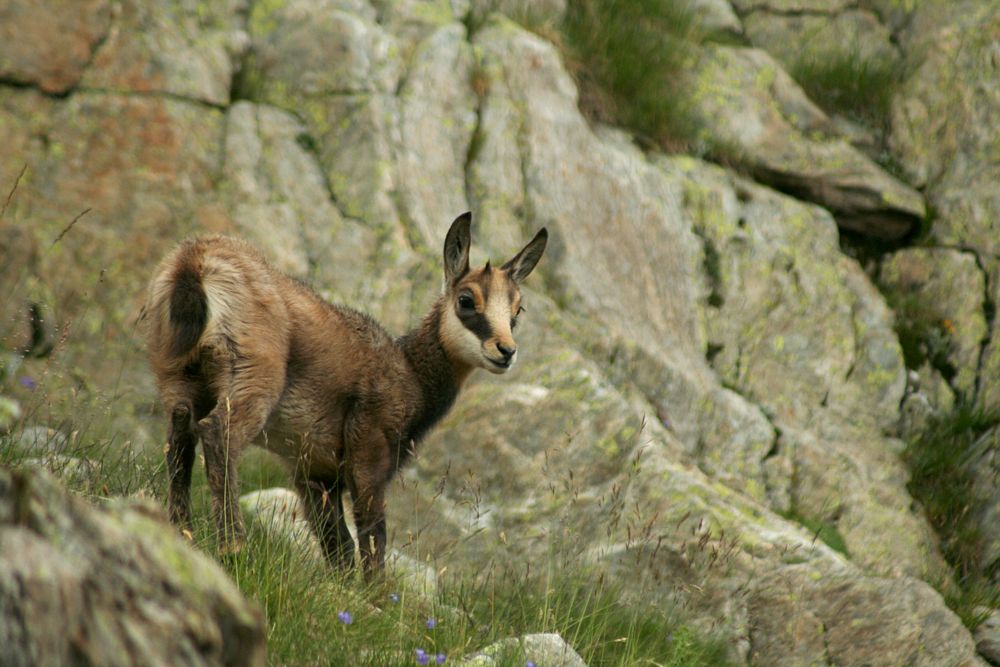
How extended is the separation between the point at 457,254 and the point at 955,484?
5224 millimetres

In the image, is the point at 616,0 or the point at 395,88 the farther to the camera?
the point at 616,0

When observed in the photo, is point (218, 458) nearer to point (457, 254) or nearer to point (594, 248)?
point (457, 254)

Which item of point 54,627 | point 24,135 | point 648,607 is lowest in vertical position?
point 24,135

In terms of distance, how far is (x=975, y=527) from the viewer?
9.08 m

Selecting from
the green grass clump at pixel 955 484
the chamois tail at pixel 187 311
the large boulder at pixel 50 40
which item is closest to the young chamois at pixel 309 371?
the chamois tail at pixel 187 311

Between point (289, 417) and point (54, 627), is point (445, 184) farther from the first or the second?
point (54, 627)

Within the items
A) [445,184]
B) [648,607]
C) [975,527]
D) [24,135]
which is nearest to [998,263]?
[975,527]

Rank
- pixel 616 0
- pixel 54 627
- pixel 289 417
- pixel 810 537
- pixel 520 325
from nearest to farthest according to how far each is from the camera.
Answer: pixel 54 627, pixel 289 417, pixel 810 537, pixel 520 325, pixel 616 0

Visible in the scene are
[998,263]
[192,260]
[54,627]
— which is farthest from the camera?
[998,263]

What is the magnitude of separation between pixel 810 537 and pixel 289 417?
4235 millimetres

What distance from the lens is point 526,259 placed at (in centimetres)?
757

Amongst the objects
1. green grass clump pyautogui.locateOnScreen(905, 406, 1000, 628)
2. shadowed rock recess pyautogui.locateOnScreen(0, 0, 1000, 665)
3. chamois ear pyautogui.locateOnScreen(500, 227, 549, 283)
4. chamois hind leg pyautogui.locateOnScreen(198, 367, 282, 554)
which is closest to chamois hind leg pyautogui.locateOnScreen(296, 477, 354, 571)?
shadowed rock recess pyautogui.locateOnScreen(0, 0, 1000, 665)

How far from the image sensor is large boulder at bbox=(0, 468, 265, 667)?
6.21 ft

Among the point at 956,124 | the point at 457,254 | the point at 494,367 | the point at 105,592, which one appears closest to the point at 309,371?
the point at 494,367
